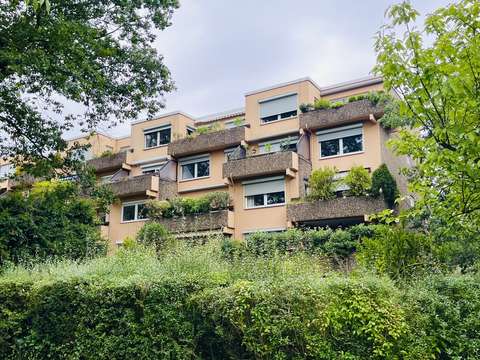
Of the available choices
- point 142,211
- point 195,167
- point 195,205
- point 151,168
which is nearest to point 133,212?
point 142,211

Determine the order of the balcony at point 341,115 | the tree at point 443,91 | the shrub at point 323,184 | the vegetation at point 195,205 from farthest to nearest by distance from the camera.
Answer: the vegetation at point 195,205 < the balcony at point 341,115 < the shrub at point 323,184 < the tree at point 443,91

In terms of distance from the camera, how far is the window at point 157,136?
33.4 meters

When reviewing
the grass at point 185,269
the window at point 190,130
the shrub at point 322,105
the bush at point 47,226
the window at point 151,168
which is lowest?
the grass at point 185,269

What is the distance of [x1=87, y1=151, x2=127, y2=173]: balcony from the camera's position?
34.0 meters

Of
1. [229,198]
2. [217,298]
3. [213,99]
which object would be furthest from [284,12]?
[213,99]

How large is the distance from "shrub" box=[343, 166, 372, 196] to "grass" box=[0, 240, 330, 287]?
14.0 meters

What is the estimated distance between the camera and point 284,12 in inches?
402

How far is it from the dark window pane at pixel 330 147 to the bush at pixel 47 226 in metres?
13.3

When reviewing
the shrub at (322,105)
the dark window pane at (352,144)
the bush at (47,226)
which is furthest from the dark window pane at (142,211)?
the dark window pane at (352,144)

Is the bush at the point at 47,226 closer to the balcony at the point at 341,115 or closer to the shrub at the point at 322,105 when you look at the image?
the balcony at the point at 341,115

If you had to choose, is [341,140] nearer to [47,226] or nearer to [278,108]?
[278,108]

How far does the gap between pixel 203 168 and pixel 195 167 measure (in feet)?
2.11

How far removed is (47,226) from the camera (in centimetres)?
1609

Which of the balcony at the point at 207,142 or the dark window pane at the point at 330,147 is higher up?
the balcony at the point at 207,142
